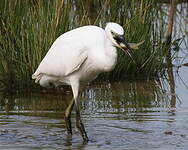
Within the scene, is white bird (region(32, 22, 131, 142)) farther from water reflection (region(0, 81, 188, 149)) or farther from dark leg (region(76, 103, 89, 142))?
water reflection (region(0, 81, 188, 149))

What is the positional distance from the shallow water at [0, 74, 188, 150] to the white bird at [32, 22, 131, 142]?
308 mm

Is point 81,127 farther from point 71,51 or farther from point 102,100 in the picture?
point 102,100

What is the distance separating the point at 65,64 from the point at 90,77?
12.5 inches

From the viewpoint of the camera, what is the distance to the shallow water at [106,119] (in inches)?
309

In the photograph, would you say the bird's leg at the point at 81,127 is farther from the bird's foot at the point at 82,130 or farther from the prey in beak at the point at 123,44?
the prey in beak at the point at 123,44

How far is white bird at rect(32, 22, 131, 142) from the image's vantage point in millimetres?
7641

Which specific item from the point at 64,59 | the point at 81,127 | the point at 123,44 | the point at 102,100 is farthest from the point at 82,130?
the point at 102,100

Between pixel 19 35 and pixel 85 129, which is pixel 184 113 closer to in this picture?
pixel 85 129

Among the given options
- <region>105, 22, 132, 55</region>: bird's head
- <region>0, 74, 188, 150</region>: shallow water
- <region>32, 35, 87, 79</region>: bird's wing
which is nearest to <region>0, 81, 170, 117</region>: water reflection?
<region>0, 74, 188, 150</region>: shallow water

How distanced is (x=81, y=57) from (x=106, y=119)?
4.06ft

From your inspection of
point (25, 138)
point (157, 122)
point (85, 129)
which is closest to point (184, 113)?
point (157, 122)

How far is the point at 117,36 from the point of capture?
746 cm

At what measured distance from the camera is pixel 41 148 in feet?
24.8

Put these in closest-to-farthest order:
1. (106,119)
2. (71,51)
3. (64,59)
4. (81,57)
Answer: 1. (81,57)
2. (71,51)
3. (64,59)
4. (106,119)
